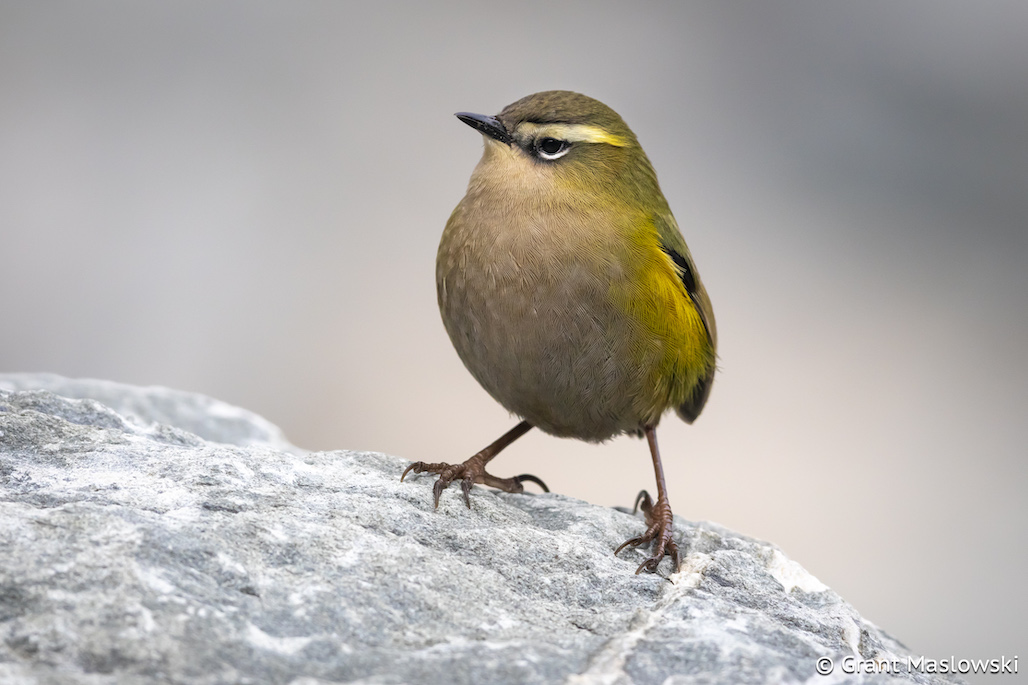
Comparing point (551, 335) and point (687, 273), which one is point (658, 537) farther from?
point (687, 273)

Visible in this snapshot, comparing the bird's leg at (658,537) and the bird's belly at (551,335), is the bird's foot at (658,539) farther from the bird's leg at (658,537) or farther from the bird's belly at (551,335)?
the bird's belly at (551,335)

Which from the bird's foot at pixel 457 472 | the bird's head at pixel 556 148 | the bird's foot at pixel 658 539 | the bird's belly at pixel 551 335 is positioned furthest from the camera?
the bird's head at pixel 556 148


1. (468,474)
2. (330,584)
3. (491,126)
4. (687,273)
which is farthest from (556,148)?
(330,584)

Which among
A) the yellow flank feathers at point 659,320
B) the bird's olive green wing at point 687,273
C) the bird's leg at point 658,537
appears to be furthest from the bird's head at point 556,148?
the bird's leg at point 658,537

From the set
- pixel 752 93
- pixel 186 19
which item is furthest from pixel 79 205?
pixel 752 93

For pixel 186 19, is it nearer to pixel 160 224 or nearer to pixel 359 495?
pixel 160 224

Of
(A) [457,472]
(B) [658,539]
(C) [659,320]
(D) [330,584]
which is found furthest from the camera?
(C) [659,320]

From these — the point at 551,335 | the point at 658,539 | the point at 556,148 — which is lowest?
the point at 658,539

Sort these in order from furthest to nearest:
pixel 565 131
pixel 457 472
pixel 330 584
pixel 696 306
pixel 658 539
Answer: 1. pixel 696 306
2. pixel 565 131
3. pixel 457 472
4. pixel 658 539
5. pixel 330 584
